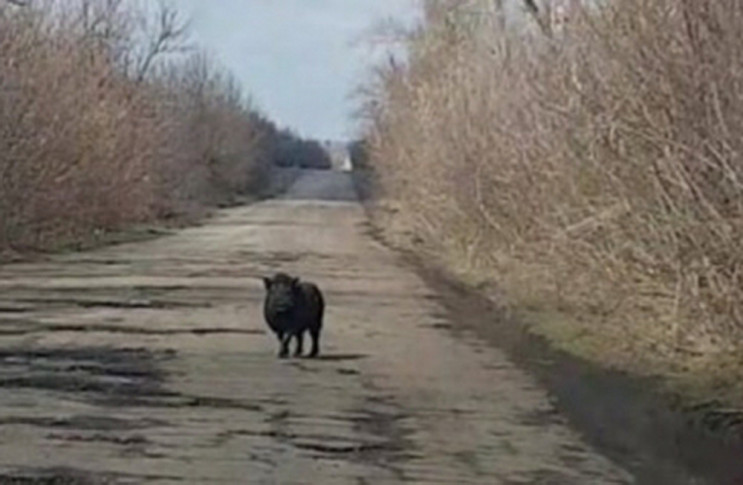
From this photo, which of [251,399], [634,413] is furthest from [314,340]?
[634,413]

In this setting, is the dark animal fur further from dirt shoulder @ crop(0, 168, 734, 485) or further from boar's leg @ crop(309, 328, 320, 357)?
dirt shoulder @ crop(0, 168, 734, 485)

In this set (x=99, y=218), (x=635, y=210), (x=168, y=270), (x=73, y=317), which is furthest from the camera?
(x=99, y=218)

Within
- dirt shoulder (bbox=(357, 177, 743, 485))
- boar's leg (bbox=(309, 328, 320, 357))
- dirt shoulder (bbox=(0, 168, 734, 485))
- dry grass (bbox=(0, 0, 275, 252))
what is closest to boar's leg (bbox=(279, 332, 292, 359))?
dirt shoulder (bbox=(0, 168, 734, 485))

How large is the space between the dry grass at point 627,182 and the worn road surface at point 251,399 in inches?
70.0

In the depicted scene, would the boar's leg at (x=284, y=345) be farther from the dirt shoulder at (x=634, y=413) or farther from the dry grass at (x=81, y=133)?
the dry grass at (x=81, y=133)

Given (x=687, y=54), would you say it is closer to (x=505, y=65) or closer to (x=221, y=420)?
(x=221, y=420)

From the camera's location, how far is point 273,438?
12852mm

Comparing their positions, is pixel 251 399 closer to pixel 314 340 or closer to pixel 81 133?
pixel 314 340

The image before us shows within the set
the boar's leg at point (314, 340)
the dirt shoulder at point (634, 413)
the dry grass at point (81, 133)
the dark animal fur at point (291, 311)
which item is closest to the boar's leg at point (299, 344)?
the dark animal fur at point (291, 311)

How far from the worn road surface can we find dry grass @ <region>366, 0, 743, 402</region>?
178 centimetres

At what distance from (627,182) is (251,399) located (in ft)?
21.2

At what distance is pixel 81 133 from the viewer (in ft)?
175

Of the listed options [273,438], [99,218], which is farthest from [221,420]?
[99,218]

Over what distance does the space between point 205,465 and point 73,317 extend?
13215 millimetres
